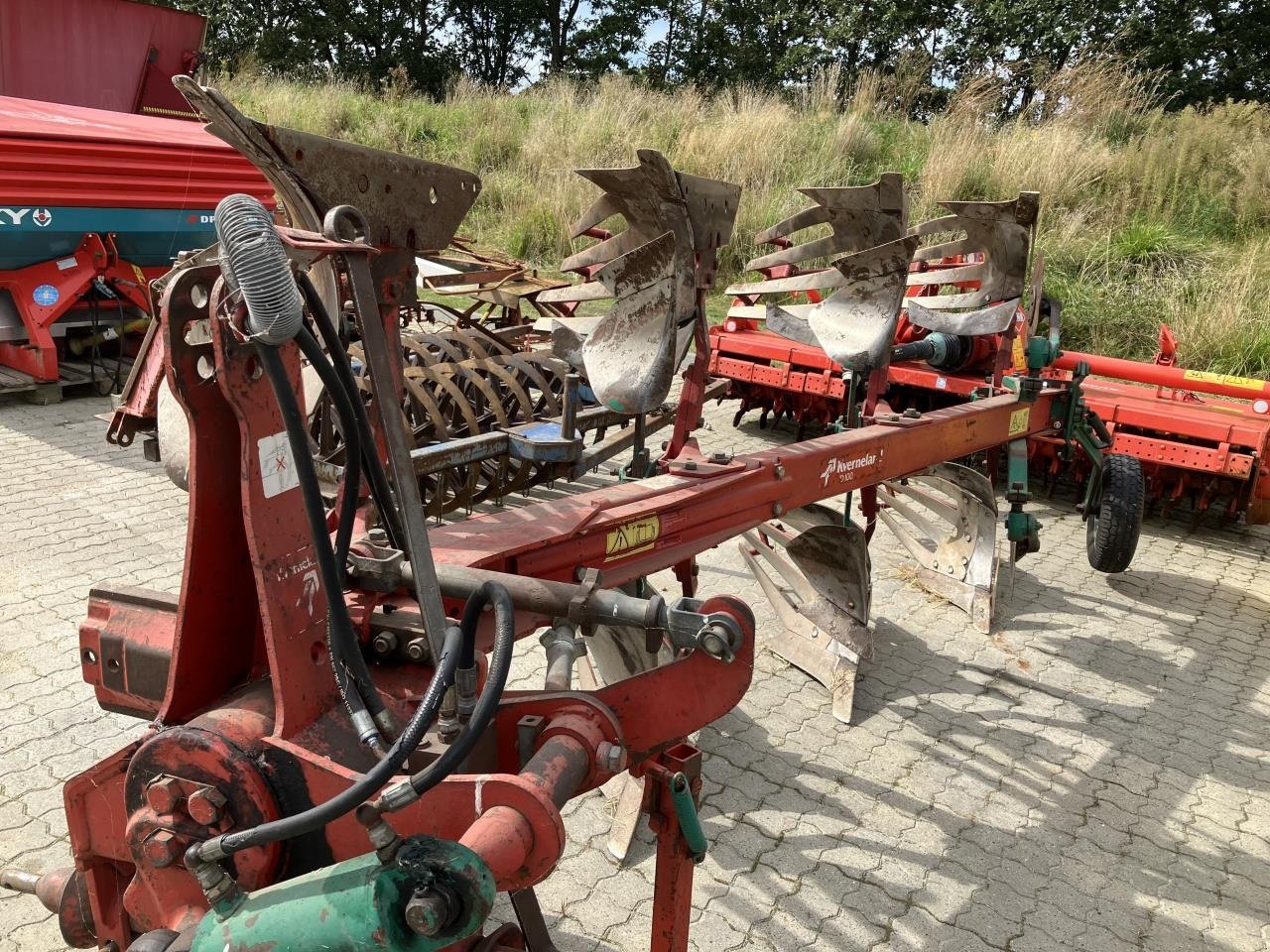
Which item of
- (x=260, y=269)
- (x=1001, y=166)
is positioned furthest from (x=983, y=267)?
(x=1001, y=166)

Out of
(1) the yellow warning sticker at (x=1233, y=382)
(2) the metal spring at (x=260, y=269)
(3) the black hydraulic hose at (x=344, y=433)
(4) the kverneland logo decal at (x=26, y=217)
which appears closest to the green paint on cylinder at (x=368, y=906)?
(3) the black hydraulic hose at (x=344, y=433)

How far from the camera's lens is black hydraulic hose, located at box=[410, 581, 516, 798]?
1287mm

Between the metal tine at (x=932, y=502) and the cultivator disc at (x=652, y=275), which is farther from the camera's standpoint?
the metal tine at (x=932, y=502)

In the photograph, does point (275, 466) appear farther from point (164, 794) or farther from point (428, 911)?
point (428, 911)

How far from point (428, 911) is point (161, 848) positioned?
0.52m

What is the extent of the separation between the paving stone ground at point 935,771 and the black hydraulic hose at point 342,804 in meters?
1.29

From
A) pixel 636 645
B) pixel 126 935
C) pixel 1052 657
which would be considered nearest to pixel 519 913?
pixel 126 935

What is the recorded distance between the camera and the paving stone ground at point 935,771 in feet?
8.37

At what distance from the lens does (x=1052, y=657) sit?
13.4ft

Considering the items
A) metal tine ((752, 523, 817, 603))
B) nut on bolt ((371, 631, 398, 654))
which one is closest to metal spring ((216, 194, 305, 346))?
nut on bolt ((371, 631, 398, 654))

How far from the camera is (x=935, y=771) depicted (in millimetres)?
3230

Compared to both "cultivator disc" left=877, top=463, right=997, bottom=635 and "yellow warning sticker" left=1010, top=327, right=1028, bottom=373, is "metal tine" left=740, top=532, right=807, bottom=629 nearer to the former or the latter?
"cultivator disc" left=877, top=463, right=997, bottom=635

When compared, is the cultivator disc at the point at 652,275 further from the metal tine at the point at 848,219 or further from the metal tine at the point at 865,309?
the metal tine at the point at 865,309

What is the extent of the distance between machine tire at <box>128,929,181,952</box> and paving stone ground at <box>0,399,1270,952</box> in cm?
106
